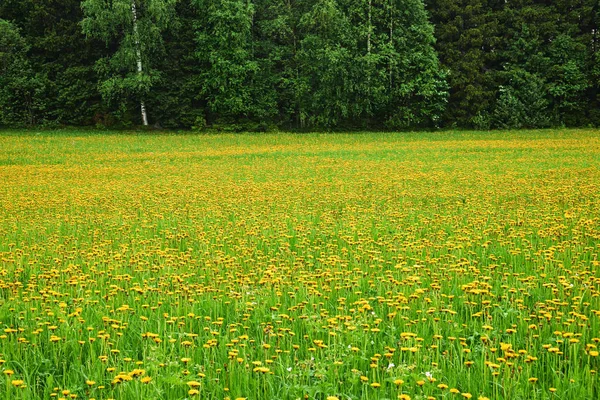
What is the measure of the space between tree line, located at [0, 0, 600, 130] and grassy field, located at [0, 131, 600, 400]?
100 ft

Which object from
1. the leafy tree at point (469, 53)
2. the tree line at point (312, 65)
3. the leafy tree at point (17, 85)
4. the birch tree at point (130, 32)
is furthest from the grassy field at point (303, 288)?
the leafy tree at point (17, 85)

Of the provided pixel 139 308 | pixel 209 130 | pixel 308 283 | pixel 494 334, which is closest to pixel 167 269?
pixel 139 308

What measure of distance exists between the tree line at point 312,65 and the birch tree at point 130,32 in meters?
0.19

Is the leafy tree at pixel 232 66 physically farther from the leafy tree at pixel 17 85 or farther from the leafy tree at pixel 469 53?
the leafy tree at pixel 469 53

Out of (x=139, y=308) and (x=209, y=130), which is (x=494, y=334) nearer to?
(x=139, y=308)

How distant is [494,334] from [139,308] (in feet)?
11.0

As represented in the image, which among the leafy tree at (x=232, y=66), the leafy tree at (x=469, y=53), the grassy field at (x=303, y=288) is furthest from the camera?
the leafy tree at (x=469, y=53)

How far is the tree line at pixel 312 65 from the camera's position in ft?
150

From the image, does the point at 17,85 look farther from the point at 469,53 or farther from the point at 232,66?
the point at 469,53

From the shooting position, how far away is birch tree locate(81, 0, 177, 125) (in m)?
42.2

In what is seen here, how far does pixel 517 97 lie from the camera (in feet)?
157

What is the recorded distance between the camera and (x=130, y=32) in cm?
4422

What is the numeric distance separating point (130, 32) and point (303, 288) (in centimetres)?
4283

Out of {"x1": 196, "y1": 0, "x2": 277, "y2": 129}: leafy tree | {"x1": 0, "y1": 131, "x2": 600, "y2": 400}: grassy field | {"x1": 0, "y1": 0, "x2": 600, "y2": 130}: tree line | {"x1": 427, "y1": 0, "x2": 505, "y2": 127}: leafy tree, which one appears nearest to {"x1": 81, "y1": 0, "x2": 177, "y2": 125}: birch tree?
{"x1": 0, "y1": 0, "x2": 600, "y2": 130}: tree line
